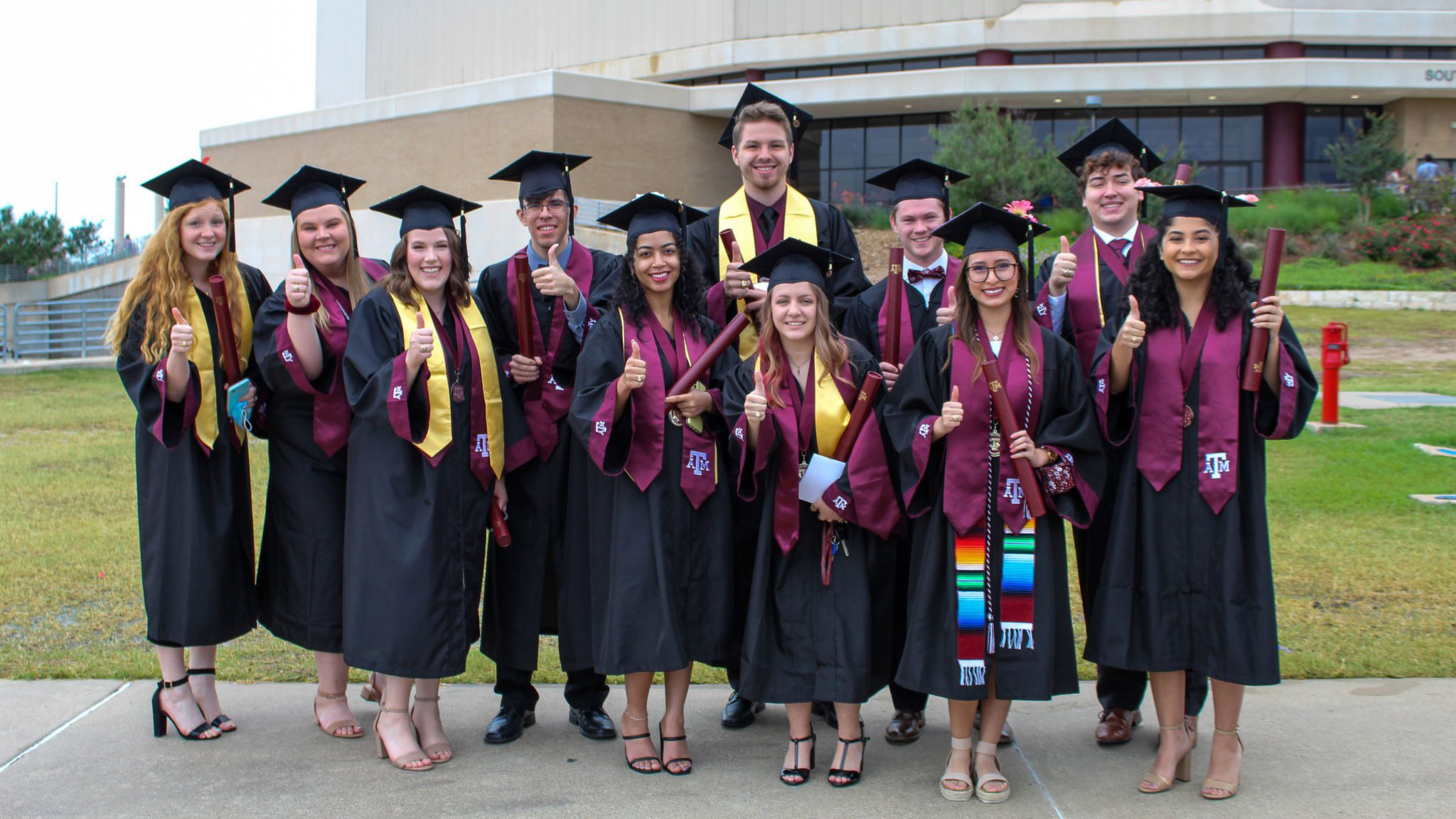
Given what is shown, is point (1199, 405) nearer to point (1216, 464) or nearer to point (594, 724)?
point (1216, 464)

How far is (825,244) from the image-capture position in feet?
17.5

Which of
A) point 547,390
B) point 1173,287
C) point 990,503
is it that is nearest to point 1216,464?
point 1173,287

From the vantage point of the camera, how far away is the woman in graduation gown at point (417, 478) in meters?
4.46

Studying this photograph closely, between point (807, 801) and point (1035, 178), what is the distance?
24643mm

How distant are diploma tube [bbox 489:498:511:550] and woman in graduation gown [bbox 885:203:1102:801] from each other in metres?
1.58

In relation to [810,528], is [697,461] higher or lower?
higher

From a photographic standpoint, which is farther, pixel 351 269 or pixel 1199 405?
pixel 351 269

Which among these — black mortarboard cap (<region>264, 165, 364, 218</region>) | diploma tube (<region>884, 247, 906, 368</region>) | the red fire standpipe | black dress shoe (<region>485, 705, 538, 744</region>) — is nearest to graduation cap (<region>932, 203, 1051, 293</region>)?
diploma tube (<region>884, 247, 906, 368</region>)

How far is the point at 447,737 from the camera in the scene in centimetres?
486

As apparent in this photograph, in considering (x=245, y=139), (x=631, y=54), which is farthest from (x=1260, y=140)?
(x=245, y=139)

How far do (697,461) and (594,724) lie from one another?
1.25 meters

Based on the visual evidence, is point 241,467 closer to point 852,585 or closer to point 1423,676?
point 852,585

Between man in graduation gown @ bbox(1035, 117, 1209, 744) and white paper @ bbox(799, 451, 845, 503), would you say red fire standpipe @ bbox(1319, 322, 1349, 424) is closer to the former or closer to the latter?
man in graduation gown @ bbox(1035, 117, 1209, 744)

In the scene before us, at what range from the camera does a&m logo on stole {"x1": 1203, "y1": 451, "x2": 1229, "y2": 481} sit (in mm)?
4152
